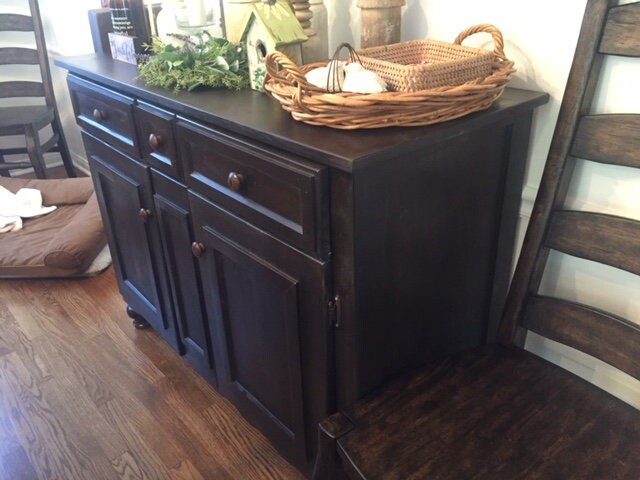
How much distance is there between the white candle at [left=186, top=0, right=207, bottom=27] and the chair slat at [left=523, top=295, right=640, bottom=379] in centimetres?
103

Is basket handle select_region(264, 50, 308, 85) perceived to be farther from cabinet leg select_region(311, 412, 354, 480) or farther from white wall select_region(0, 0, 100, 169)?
white wall select_region(0, 0, 100, 169)

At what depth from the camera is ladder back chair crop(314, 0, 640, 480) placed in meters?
0.86

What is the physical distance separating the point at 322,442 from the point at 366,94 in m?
0.58

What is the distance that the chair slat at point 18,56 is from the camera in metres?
2.83

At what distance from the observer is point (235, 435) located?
1.53 meters

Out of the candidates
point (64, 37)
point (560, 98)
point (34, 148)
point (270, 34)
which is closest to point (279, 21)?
point (270, 34)

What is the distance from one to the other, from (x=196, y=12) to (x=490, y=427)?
45.8 inches

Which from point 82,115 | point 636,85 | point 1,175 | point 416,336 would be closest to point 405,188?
point 416,336

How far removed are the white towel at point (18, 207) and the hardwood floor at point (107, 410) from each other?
532mm

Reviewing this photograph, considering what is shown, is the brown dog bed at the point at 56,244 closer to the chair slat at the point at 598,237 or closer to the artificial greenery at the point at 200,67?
the artificial greenery at the point at 200,67

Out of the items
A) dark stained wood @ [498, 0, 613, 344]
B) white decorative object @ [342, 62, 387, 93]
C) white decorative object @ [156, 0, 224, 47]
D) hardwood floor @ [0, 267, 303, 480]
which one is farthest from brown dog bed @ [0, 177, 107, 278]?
dark stained wood @ [498, 0, 613, 344]

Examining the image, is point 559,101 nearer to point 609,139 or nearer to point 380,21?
point 609,139

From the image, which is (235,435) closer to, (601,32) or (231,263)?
(231,263)

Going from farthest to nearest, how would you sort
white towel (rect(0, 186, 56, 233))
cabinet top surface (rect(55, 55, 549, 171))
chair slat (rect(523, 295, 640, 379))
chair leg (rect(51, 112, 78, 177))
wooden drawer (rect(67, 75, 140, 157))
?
chair leg (rect(51, 112, 78, 177))
white towel (rect(0, 186, 56, 233))
wooden drawer (rect(67, 75, 140, 157))
chair slat (rect(523, 295, 640, 379))
cabinet top surface (rect(55, 55, 549, 171))
